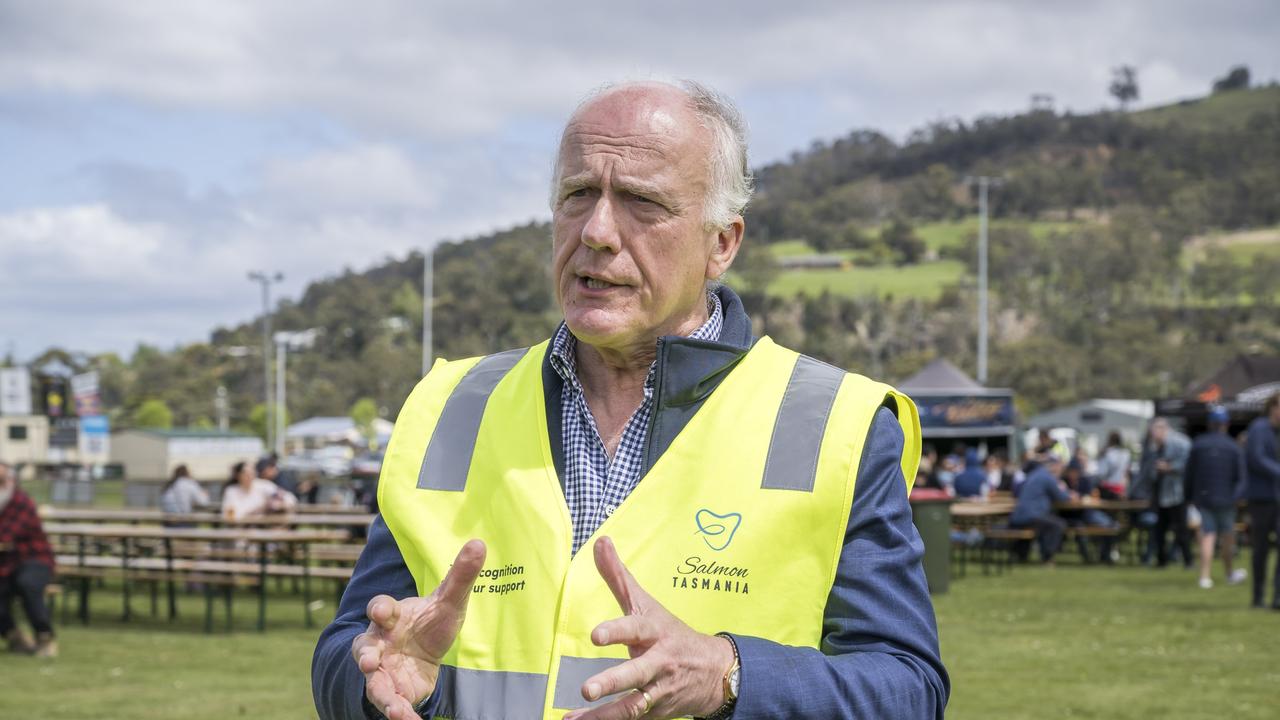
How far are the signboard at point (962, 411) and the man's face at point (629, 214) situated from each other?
2532 cm

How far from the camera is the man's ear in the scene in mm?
2287

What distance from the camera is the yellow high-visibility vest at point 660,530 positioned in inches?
77.5

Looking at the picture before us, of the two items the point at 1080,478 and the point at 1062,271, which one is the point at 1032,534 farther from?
the point at 1062,271

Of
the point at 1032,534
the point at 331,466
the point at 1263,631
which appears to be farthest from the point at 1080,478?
the point at 331,466

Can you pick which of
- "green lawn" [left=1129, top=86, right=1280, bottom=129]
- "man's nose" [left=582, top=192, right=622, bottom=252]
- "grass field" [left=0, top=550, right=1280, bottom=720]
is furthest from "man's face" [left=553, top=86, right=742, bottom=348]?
"green lawn" [left=1129, top=86, right=1280, bottom=129]

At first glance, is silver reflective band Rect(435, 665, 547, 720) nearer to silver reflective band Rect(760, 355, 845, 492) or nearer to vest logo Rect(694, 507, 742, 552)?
vest logo Rect(694, 507, 742, 552)

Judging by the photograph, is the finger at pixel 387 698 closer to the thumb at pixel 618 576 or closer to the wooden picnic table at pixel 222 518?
the thumb at pixel 618 576

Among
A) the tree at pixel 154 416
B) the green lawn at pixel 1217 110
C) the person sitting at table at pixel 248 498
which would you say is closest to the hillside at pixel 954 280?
the green lawn at pixel 1217 110

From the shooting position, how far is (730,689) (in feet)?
5.88

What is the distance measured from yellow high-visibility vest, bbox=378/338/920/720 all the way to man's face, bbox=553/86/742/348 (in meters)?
0.18

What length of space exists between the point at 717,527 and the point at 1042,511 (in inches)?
691

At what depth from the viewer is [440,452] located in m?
2.25

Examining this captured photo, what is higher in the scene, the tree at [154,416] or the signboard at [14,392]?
the signboard at [14,392]

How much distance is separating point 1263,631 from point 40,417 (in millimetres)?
75045
